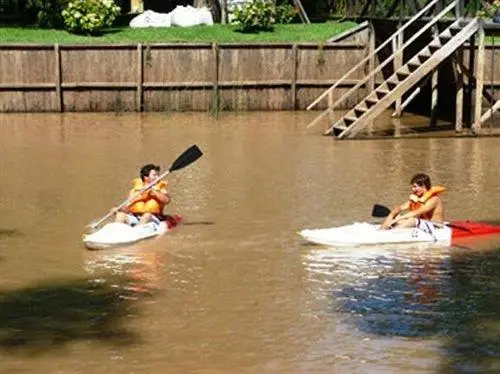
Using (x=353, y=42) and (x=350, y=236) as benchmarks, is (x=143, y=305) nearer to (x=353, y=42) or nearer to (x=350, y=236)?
(x=350, y=236)

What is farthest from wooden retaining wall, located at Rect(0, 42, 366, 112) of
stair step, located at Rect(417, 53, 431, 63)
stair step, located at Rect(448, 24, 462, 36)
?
stair step, located at Rect(448, 24, 462, 36)

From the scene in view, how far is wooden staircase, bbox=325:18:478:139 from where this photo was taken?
23.1 meters

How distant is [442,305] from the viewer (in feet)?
36.1

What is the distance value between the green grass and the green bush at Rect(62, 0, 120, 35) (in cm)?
28

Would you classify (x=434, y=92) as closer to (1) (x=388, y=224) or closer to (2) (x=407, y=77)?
(2) (x=407, y=77)

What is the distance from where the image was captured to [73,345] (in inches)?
381

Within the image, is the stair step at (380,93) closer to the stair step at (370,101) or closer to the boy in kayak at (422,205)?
the stair step at (370,101)

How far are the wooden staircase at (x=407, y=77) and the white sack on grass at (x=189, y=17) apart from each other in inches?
374

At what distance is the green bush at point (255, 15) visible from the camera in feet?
101

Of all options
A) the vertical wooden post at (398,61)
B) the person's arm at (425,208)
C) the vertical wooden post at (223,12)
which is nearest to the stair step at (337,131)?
the vertical wooden post at (398,61)

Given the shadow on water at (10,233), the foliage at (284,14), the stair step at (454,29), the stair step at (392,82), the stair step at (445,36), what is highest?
the foliage at (284,14)

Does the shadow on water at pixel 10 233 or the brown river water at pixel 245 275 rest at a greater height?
the brown river water at pixel 245 275

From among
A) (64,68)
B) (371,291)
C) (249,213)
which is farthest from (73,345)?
(64,68)

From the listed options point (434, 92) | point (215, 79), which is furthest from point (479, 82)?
point (215, 79)
